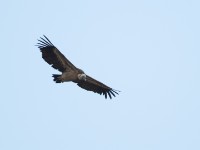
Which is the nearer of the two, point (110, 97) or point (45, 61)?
point (45, 61)

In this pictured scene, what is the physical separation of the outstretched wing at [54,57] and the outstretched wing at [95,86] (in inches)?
65.9

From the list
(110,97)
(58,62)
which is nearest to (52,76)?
(58,62)

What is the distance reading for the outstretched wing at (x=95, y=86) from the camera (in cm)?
4119

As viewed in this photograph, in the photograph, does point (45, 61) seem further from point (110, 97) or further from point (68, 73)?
point (110, 97)

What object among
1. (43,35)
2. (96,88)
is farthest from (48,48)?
(96,88)

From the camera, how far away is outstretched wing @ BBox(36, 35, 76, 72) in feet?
128

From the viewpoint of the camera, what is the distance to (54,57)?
129 feet

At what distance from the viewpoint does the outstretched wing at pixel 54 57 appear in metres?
39.1

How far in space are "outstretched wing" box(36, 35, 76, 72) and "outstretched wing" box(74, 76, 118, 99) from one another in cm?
167

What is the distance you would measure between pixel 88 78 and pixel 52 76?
2111 mm

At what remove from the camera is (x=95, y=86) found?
41.7 meters

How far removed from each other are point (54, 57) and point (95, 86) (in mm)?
3181

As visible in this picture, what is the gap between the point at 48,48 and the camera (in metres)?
39.1

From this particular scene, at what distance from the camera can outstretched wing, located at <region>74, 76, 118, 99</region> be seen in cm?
4119
